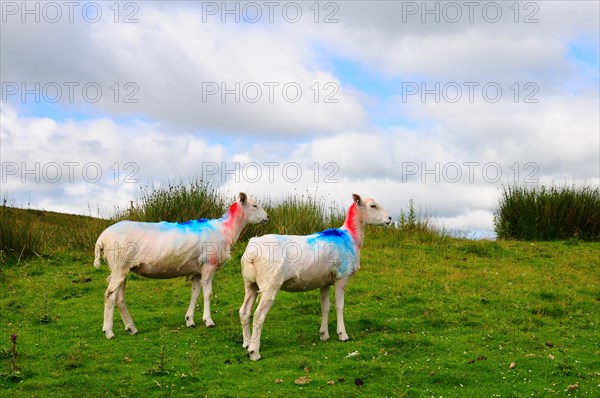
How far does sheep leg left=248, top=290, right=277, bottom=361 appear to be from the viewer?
1052 centimetres

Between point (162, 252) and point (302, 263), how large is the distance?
274 centimetres

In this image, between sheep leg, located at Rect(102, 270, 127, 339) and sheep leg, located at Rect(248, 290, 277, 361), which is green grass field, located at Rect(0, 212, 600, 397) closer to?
sheep leg, located at Rect(248, 290, 277, 361)

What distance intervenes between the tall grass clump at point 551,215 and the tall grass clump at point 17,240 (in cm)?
1679

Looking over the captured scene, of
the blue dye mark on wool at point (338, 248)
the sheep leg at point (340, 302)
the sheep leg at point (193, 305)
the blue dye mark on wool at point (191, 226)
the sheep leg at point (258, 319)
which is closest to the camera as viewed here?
the sheep leg at point (258, 319)

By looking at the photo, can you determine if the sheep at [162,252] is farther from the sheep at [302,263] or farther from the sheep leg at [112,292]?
the sheep at [302,263]

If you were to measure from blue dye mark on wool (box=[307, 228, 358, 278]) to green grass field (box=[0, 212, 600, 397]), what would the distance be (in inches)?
49.9

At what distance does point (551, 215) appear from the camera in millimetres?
25797

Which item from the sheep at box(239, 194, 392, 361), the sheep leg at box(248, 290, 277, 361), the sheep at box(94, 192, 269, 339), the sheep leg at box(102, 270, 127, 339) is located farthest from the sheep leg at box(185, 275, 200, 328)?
the sheep leg at box(248, 290, 277, 361)

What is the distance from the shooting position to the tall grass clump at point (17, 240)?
20.6m

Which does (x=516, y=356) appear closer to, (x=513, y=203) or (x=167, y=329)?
(x=167, y=329)

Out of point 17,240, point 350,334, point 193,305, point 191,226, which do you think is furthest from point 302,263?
point 17,240

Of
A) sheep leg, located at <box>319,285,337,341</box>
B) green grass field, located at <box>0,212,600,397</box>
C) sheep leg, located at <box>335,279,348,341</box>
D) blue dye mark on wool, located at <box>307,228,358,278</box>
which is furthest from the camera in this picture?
sheep leg, located at <box>319,285,337,341</box>

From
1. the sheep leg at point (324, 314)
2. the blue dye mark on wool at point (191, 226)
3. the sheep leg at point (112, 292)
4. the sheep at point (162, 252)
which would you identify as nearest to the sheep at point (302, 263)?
the sheep leg at point (324, 314)

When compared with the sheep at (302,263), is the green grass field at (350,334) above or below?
below
